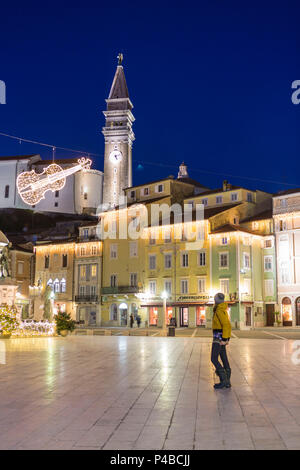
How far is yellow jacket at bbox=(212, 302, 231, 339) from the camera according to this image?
999cm

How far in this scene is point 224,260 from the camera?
1999 inches

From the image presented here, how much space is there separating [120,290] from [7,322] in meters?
32.1

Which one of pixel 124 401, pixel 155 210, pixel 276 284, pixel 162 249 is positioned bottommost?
pixel 124 401

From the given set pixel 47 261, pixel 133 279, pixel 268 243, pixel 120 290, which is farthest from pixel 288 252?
pixel 47 261

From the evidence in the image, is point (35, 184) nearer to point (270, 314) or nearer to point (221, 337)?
point (221, 337)

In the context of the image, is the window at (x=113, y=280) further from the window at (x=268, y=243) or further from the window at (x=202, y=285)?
the window at (x=268, y=243)

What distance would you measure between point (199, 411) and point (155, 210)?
51918 millimetres

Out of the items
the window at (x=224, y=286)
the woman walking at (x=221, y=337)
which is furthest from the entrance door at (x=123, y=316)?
the woman walking at (x=221, y=337)

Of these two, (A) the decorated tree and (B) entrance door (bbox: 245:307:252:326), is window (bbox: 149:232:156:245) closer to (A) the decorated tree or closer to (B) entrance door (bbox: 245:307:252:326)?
(B) entrance door (bbox: 245:307:252:326)

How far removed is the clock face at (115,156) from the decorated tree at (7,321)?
7401cm

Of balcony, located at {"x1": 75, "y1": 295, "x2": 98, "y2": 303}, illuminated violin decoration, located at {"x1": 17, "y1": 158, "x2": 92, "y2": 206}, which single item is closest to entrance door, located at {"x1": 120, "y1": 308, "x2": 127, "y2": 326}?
balcony, located at {"x1": 75, "y1": 295, "x2": 98, "y2": 303}

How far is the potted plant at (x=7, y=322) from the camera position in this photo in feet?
86.2
